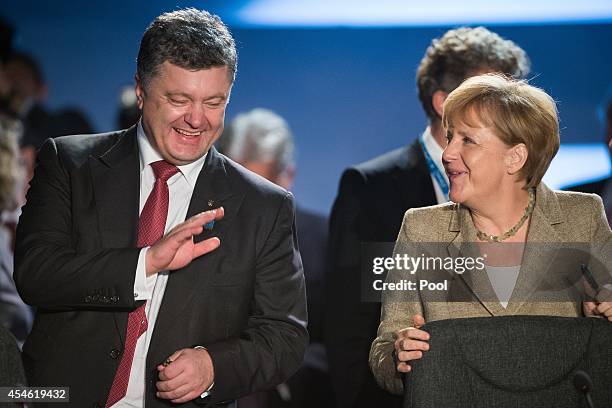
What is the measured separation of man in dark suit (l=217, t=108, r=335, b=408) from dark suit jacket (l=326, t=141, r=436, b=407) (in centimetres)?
114

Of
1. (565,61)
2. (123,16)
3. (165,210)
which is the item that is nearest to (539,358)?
(165,210)

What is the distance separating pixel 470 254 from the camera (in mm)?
2404

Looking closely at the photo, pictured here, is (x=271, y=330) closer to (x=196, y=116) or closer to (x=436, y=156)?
(x=196, y=116)

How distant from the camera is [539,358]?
209 centimetres

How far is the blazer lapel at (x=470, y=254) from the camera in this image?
2.34 m

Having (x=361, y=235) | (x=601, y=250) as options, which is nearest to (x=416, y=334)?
(x=601, y=250)

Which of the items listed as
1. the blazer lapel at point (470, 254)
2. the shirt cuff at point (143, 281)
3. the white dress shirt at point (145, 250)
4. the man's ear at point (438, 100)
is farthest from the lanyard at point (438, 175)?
the shirt cuff at point (143, 281)

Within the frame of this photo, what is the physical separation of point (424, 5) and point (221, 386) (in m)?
2.38

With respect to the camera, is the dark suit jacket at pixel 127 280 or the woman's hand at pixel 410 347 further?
the dark suit jacket at pixel 127 280

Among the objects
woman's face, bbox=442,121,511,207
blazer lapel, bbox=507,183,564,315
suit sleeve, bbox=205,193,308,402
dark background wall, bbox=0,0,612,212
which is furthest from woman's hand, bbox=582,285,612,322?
dark background wall, bbox=0,0,612,212

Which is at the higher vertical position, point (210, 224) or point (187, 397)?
point (210, 224)

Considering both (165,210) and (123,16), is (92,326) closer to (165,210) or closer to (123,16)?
(165,210)

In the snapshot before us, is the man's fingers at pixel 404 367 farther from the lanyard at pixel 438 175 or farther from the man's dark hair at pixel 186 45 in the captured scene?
the lanyard at pixel 438 175

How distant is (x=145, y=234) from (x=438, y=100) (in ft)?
4.05
